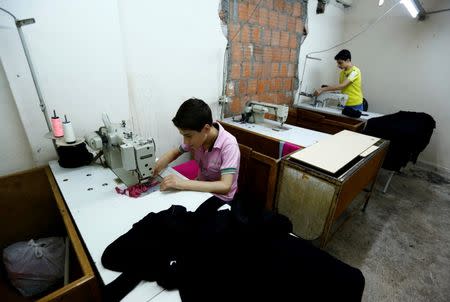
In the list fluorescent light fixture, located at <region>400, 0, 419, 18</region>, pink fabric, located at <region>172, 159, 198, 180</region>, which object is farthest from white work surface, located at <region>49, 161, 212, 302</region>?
fluorescent light fixture, located at <region>400, 0, 419, 18</region>

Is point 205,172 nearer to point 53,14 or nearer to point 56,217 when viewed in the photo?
point 56,217

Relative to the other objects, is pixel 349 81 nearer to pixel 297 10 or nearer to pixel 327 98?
pixel 327 98

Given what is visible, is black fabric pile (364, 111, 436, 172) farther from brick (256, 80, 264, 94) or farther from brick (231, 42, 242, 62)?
brick (231, 42, 242, 62)

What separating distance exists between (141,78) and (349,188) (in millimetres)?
1690

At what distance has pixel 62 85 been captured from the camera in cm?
141

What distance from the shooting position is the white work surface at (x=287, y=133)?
1.96 m

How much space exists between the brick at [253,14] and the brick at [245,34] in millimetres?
72

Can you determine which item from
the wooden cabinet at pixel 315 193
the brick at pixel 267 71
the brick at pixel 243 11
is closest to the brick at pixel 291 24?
the brick at pixel 267 71

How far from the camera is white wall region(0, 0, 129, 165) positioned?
1.22m

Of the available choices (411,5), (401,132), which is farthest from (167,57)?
(411,5)

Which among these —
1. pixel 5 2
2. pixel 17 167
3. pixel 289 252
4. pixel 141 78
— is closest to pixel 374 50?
pixel 141 78

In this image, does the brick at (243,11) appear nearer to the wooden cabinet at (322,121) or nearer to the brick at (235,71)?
the brick at (235,71)

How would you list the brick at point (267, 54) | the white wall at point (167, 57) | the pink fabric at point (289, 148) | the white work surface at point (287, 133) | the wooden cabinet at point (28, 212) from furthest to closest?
the brick at point (267, 54)
the white work surface at point (287, 133)
the pink fabric at point (289, 148)
the white wall at point (167, 57)
the wooden cabinet at point (28, 212)

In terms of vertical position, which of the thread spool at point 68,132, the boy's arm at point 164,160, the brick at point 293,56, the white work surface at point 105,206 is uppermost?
the brick at point 293,56
